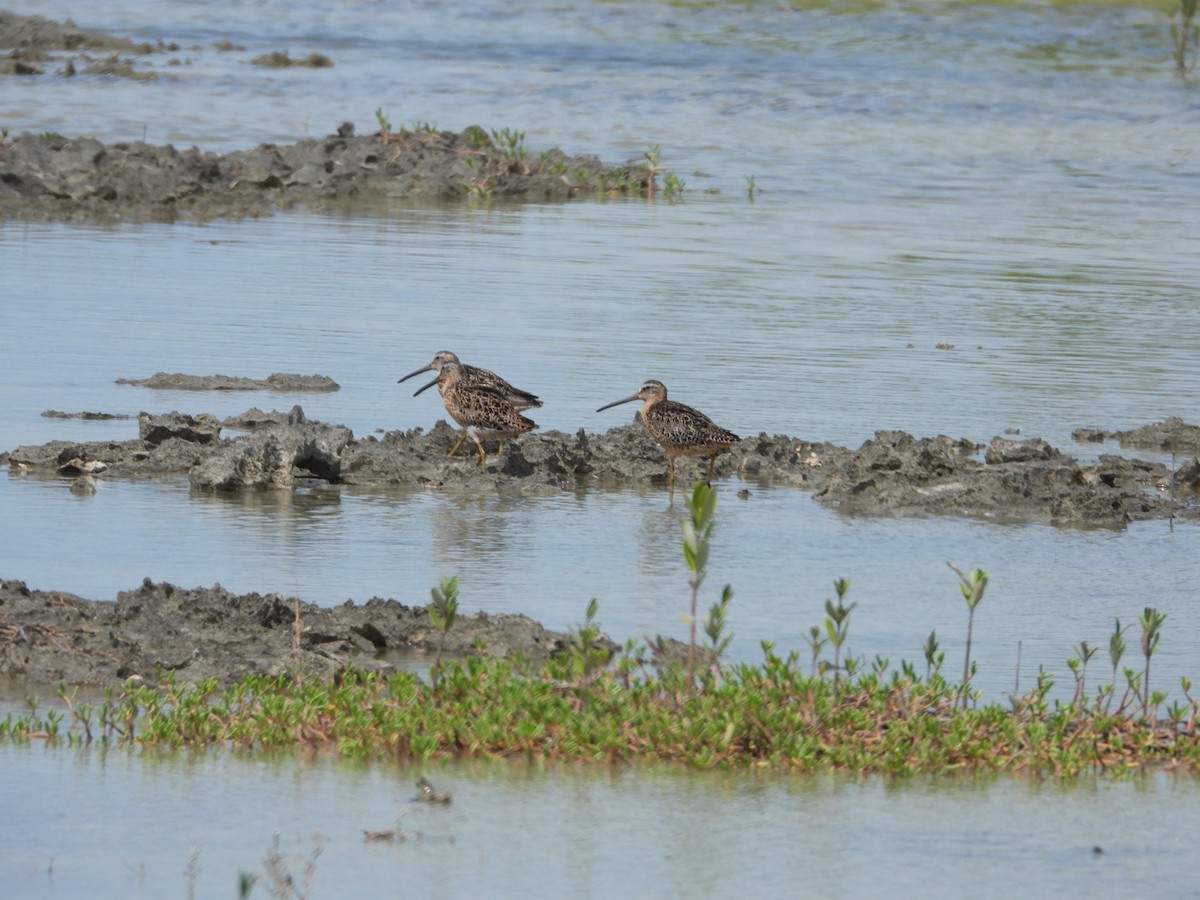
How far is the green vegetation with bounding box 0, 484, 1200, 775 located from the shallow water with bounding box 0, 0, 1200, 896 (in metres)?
0.14

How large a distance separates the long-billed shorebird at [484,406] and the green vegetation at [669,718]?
4741 mm

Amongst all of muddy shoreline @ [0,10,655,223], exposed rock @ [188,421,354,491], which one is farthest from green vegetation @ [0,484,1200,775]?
muddy shoreline @ [0,10,655,223]

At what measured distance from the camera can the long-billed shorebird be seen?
1237 cm

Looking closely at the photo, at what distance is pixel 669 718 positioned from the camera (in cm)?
712

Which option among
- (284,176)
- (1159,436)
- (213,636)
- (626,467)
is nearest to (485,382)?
(626,467)

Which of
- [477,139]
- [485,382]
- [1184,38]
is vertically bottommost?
[485,382]

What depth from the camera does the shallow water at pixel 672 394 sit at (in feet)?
21.1

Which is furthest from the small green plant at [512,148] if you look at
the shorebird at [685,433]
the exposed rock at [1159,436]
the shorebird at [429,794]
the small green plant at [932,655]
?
the shorebird at [429,794]

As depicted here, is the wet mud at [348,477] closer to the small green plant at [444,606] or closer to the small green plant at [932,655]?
the small green plant at [444,606]

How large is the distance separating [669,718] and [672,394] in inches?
276

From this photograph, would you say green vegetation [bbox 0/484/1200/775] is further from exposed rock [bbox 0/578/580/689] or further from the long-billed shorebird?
the long-billed shorebird

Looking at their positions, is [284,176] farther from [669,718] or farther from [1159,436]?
[669,718]

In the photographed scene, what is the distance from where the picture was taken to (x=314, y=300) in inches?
672

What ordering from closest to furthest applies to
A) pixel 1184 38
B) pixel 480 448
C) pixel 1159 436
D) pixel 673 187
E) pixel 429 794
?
pixel 429 794
pixel 480 448
pixel 1159 436
pixel 673 187
pixel 1184 38
